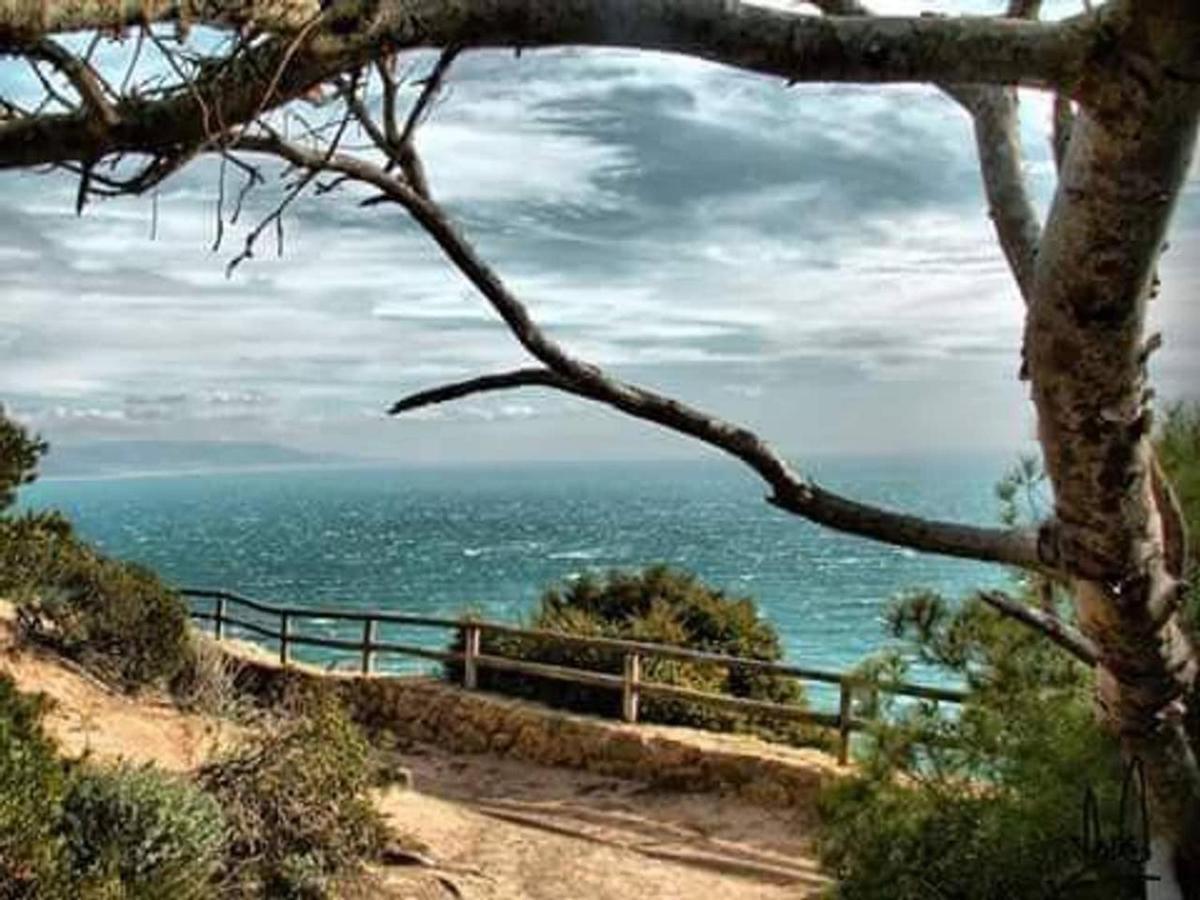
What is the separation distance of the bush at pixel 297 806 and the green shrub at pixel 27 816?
1278mm

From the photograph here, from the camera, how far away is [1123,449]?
7.14 feet

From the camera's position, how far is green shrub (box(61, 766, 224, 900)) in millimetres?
6164

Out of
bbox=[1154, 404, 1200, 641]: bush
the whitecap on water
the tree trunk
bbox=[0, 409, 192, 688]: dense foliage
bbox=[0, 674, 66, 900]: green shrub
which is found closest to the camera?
the tree trunk

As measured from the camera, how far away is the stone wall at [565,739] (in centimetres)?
989

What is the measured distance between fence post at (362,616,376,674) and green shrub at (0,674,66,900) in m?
7.13

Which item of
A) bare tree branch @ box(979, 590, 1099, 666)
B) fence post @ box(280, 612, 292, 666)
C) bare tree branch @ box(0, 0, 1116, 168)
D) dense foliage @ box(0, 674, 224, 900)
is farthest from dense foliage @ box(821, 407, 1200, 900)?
fence post @ box(280, 612, 292, 666)

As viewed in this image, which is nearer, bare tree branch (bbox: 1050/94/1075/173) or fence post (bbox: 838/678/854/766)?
bare tree branch (bbox: 1050/94/1075/173)

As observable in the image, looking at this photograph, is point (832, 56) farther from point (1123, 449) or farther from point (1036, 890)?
point (1036, 890)

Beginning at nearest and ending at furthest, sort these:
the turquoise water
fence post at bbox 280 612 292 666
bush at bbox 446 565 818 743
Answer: bush at bbox 446 565 818 743, fence post at bbox 280 612 292 666, the turquoise water

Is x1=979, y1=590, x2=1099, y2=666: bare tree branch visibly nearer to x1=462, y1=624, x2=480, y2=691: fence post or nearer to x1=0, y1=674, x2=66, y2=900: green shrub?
x1=0, y1=674, x2=66, y2=900: green shrub

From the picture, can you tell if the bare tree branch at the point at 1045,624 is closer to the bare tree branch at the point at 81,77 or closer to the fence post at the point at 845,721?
the bare tree branch at the point at 81,77

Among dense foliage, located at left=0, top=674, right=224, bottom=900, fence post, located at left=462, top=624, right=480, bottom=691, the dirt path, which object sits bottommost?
the dirt path

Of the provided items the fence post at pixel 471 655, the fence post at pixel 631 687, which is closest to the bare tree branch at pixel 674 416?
the fence post at pixel 631 687
